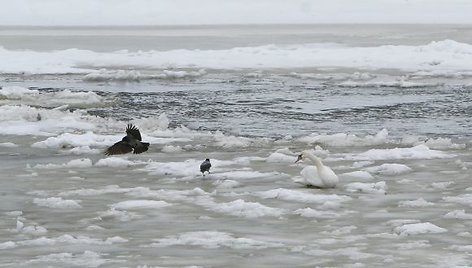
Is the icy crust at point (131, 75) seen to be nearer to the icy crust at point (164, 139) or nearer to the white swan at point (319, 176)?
the icy crust at point (164, 139)

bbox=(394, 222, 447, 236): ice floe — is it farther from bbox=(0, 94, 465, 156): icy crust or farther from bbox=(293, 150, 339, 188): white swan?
bbox=(0, 94, 465, 156): icy crust

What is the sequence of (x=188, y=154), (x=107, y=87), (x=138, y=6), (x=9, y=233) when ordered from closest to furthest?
1. (x=9, y=233)
2. (x=188, y=154)
3. (x=107, y=87)
4. (x=138, y=6)

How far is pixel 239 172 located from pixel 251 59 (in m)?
24.9

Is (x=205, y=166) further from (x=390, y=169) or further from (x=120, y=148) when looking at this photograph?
(x=120, y=148)

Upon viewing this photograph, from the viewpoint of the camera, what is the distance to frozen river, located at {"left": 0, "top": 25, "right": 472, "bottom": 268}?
8492mm

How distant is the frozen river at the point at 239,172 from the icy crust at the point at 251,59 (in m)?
3.56

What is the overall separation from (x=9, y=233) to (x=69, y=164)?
14.2 ft

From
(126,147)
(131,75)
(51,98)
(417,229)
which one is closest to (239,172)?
(126,147)

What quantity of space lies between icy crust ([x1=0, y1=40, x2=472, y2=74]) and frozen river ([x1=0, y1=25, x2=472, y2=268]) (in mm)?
3557

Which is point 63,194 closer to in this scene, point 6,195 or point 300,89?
point 6,195

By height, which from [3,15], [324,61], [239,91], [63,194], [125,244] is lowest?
[125,244]

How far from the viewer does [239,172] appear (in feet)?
41.3

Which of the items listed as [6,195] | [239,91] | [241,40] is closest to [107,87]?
[239,91]

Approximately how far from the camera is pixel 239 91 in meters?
25.6
